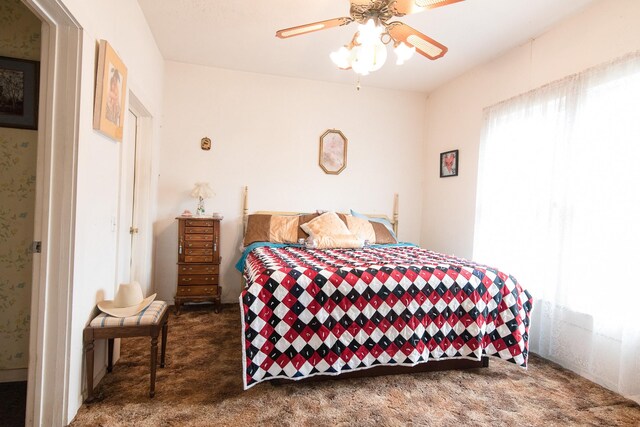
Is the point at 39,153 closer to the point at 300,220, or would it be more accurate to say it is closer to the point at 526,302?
the point at 300,220

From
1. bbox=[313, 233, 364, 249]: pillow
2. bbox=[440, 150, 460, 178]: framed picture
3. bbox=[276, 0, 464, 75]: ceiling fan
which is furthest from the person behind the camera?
bbox=[440, 150, 460, 178]: framed picture

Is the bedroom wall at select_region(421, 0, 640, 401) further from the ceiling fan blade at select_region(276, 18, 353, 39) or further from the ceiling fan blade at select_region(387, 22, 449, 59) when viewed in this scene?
the ceiling fan blade at select_region(276, 18, 353, 39)

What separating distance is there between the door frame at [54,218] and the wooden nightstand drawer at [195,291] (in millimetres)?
1852

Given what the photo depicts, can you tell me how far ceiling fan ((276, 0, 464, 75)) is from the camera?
5.87 ft

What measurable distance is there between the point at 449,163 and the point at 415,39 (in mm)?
2303

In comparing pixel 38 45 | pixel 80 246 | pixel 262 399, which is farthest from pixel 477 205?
pixel 38 45

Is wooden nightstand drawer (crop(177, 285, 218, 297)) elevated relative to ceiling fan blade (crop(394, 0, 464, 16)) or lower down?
lower down

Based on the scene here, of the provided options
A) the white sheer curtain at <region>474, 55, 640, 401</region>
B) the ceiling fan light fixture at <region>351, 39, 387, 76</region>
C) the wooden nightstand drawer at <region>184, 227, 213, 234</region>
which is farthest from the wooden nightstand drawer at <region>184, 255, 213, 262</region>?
the white sheer curtain at <region>474, 55, 640, 401</region>

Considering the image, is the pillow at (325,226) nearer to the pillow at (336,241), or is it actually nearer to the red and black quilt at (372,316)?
the pillow at (336,241)

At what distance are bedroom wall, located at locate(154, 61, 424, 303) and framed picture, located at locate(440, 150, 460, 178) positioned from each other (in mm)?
469

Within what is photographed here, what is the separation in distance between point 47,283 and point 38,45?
4.87 ft

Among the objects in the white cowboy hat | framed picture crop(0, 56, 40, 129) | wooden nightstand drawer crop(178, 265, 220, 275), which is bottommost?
wooden nightstand drawer crop(178, 265, 220, 275)

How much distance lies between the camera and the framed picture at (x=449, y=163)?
13.0 feet

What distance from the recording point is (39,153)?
5.31ft
